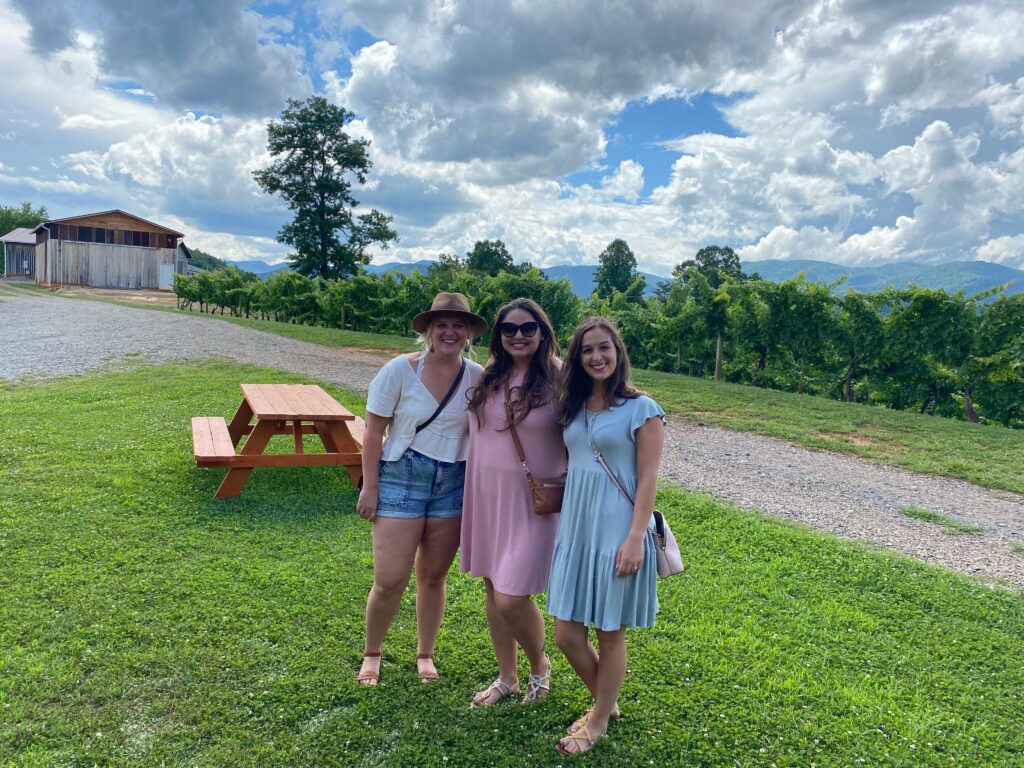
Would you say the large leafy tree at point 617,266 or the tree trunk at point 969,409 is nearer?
the tree trunk at point 969,409

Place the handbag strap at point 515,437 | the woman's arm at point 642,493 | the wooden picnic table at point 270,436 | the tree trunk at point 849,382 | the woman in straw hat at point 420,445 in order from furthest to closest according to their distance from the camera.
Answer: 1. the tree trunk at point 849,382
2. the wooden picnic table at point 270,436
3. the woman in straw hat at point 420,445
4. the handbag strap at point 515,437
5. the woman's arm at point 642,493

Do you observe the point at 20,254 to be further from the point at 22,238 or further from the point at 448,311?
the point at 448,311

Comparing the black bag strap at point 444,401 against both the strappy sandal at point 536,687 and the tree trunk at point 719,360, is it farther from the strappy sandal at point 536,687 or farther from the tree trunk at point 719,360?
the tree trunk at point 719,360

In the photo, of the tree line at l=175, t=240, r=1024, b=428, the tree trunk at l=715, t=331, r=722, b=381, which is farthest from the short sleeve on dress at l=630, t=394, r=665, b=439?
the tree trunk at l=715, t=331, r=722, b=381

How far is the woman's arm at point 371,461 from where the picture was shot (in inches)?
116

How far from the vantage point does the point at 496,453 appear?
8.98ft

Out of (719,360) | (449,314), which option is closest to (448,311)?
(449,314)

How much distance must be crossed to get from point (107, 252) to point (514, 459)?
4692 centimetres

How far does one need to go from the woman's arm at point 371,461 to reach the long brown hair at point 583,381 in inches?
32.3

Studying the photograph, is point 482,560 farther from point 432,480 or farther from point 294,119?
point 294,119

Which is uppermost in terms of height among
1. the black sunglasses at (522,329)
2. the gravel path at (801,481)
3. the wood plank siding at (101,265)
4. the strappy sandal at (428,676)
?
the wood plank siding at (101,265)

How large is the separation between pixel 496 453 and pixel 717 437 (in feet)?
25.0

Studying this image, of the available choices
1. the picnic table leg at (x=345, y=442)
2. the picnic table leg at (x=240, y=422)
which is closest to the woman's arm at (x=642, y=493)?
the picnic table leg at (x=345, y=442)

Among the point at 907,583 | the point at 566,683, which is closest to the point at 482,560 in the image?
the point at 566,683
